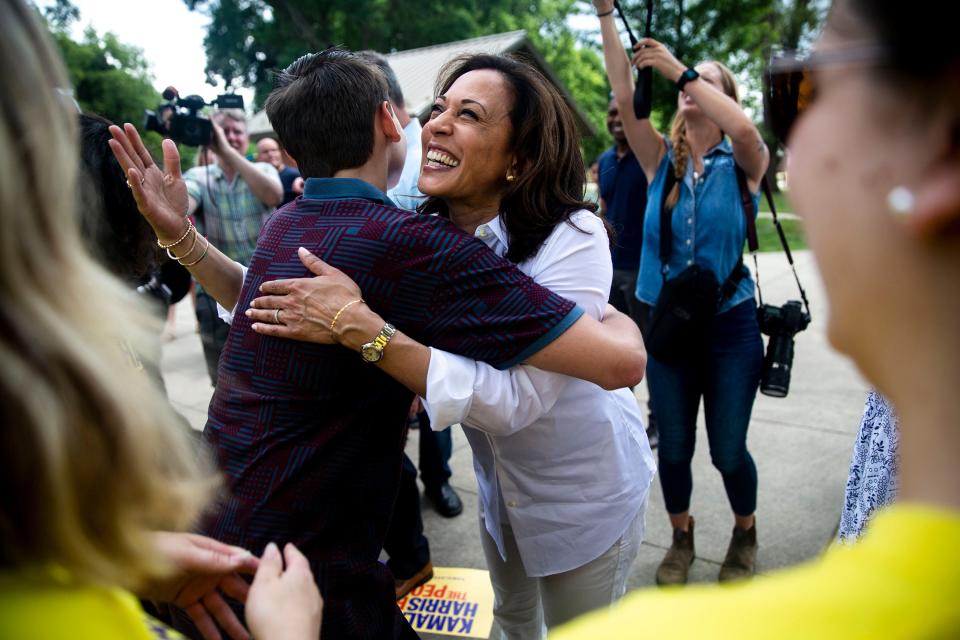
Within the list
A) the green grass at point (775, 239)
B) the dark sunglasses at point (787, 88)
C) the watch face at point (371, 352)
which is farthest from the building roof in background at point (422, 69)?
the dark sunglasses at point (787, 88)

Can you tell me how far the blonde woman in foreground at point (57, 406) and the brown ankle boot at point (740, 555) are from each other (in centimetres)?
284

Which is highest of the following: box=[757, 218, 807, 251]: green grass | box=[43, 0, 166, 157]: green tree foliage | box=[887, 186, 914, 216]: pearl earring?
box=[887, 186, 914, 216]: pearl earring

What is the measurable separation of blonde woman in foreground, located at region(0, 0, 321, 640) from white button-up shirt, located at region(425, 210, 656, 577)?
109cm

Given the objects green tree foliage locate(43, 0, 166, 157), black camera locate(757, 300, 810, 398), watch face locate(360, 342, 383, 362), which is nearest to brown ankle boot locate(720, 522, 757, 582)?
black camera locate(757, 300, 810, 398)

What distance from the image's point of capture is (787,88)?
947mm

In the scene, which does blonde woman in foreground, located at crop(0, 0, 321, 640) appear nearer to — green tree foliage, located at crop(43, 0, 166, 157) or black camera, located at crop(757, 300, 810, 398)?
black camera, located at crop(757, 300, 810, 398)

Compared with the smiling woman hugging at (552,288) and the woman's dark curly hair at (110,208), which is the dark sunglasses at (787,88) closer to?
the smiling woman hugging at (552,288)

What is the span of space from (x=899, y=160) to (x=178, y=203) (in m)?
1.96

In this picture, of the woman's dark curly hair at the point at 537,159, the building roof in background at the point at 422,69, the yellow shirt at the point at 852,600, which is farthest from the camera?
the building roof in background at the point at 422,69

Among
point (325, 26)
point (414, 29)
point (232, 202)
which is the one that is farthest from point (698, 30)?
point (232, 202)

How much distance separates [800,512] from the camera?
3.52m

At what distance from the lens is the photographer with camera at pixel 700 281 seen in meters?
2.80

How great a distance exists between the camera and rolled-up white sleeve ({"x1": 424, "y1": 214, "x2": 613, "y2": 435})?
144cm

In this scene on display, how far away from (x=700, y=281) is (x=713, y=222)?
28 centimetres
